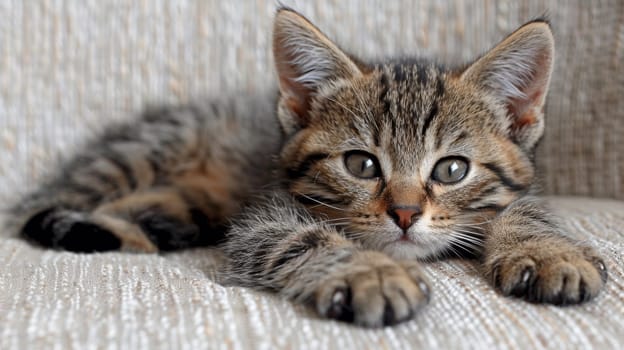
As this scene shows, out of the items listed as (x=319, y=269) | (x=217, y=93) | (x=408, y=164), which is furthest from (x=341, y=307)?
(x=217, y=93)

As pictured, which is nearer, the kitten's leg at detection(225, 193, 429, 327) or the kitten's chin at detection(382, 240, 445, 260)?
the kitten's leg at detection(225, 193, 429, 327)

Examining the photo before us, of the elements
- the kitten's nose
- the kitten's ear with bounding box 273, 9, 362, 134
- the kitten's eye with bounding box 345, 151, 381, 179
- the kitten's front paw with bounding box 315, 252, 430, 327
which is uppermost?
the kitten's ear with bounding box 273, 9, 362, 134

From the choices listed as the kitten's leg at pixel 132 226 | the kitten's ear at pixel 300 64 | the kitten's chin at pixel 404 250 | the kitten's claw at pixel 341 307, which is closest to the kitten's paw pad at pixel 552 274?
the kitten's chin at pixel 404 250

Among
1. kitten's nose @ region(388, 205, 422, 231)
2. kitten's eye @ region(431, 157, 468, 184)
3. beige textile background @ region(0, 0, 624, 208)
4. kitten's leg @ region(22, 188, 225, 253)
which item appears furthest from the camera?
beige textile background @ region(0, 0, 624, 208)

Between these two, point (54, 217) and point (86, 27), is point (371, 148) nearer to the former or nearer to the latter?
point (54, 217)

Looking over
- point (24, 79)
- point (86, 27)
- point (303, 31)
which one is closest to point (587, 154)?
point (303, 31)

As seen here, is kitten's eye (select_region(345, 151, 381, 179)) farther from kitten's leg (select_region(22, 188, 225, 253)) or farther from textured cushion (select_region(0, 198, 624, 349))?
kitten's leg (select_region(22, 188, 225, 253))

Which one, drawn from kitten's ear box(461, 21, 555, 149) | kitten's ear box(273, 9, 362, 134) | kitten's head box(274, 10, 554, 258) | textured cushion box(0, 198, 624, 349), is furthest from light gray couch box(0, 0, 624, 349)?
kitten's ear box(273, 9, 362, 134)
